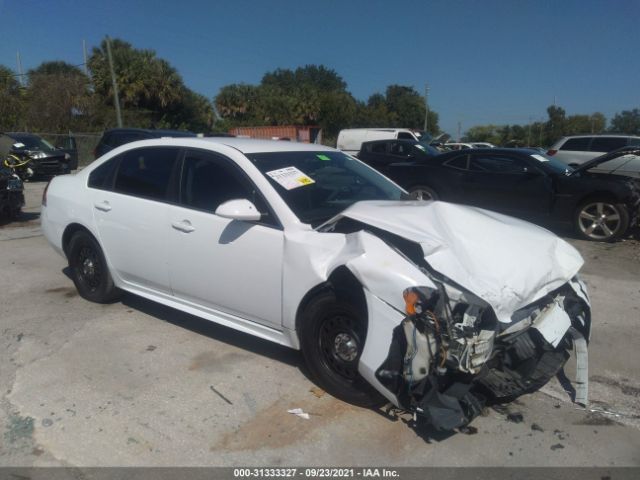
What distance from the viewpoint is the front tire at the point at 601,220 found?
7887 millimetres

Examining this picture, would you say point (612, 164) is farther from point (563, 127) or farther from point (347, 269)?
point (563, 127)

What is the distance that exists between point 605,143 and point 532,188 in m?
8.59

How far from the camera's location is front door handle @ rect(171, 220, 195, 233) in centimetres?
388

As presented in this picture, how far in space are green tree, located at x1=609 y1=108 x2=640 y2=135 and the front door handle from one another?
56.3 metres

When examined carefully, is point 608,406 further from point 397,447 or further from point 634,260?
point 634,260

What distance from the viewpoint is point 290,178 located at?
380cm

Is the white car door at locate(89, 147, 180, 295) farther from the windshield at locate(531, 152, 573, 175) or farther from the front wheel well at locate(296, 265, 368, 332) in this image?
the windshield at locate(531, 152, 573, 175)

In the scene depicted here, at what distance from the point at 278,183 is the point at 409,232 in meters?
1.07

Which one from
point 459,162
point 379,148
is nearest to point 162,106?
point 379,148

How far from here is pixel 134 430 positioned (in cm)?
302

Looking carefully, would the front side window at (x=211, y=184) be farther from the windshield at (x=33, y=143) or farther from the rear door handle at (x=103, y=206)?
the windshield at (x=33, y=143)

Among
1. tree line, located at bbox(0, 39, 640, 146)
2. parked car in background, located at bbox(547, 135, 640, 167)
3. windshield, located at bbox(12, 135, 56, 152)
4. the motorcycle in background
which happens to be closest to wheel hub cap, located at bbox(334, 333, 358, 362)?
the motorcycle in background

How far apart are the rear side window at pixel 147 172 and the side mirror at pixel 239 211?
982 millimetres

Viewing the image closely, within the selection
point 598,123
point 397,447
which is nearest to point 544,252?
point 397,447
